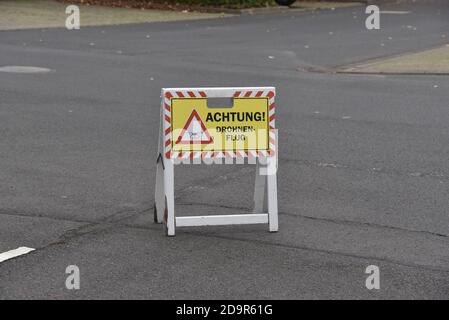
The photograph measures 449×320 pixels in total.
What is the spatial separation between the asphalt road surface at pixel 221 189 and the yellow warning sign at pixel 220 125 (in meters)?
0.71

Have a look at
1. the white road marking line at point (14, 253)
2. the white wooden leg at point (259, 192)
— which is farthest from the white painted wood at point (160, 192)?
the white road marking line at point (14, 253)

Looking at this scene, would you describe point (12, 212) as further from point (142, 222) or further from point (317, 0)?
point (317, 0)

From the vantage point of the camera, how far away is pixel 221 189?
1064cm

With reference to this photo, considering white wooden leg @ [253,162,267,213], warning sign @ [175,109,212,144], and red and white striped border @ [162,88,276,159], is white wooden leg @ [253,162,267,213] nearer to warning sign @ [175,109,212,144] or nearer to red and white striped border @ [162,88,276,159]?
red and white striped border @ [162,88,276,159]

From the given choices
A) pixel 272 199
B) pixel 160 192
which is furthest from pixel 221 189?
pixel 272 199

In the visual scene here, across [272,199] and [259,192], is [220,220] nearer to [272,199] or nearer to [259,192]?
[272,199]

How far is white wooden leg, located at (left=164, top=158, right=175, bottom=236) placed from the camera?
8.80 m

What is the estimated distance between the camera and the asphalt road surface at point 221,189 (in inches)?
302

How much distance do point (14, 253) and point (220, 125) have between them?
6.70ft

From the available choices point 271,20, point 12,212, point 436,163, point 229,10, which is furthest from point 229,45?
point 12,212

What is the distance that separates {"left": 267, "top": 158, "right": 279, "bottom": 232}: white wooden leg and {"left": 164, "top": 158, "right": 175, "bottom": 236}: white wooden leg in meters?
0.80

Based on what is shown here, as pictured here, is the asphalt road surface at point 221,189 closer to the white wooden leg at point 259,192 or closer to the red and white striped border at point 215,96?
the white wooden leg at point 259,192

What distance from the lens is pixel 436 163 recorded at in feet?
39.5

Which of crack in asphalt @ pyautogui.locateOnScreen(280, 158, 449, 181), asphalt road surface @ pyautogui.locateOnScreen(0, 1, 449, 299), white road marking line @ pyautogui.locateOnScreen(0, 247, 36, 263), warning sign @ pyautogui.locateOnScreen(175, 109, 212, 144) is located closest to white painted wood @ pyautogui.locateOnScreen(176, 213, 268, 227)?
asphalt road surface @ pyautogui.locateOnScreen(0, 1, 449, 299)
